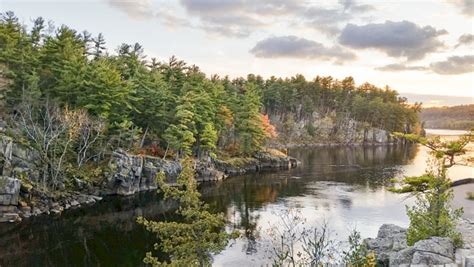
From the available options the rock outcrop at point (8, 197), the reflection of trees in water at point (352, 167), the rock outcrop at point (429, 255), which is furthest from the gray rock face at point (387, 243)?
the rock outcrop at point (8, 197)

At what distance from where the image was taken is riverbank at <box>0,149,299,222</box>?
3422 cm

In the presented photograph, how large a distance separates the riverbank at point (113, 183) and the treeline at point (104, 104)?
2.14 m

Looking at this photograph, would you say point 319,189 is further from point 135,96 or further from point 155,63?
point 155,63

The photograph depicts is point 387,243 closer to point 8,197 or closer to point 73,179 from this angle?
point 8,197

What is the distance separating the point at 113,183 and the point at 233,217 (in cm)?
1539

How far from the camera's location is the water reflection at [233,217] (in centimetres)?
2723

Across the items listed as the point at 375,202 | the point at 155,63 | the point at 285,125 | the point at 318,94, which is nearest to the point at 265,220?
the point at 375,202

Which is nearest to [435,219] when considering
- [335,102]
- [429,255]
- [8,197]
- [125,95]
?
[429,255]

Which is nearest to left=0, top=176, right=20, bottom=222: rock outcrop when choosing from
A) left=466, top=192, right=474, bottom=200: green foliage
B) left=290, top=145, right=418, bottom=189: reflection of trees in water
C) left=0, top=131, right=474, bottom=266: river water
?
left=0, top=131, right=474, bottom=266: river water

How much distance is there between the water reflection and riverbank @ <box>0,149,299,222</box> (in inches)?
62.9

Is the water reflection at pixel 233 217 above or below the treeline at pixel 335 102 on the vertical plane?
below

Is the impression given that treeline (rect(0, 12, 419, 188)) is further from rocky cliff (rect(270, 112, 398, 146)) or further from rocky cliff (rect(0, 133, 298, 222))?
rocky cliff (rect(270, 112, 398, 146))

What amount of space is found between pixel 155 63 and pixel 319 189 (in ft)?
108

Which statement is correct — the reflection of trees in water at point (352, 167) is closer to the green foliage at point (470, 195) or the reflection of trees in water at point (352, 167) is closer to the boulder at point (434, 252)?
the green foliage at point (470, 195)
